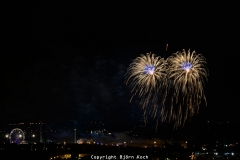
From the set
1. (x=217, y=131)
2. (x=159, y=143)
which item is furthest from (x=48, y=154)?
(x=217, y=131)

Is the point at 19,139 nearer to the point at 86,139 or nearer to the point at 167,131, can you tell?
the point at 86,139

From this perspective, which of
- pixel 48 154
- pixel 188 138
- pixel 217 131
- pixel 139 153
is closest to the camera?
pixel 48 154

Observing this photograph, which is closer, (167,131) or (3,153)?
(3,153)

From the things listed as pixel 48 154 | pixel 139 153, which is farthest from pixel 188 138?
pixel 48 154

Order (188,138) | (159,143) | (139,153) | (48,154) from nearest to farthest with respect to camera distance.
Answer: (48,154), (139,153), (159,143), (188,138)

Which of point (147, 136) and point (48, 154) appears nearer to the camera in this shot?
point (48, 154)

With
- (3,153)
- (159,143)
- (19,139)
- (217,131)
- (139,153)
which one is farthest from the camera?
(217,131)

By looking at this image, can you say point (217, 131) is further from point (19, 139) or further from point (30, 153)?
point (30, 153)

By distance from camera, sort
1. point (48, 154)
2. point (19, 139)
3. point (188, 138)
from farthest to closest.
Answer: point (188, 138), point (19, 139), point (48, 154)

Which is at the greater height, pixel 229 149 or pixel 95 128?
pixel 95 128
